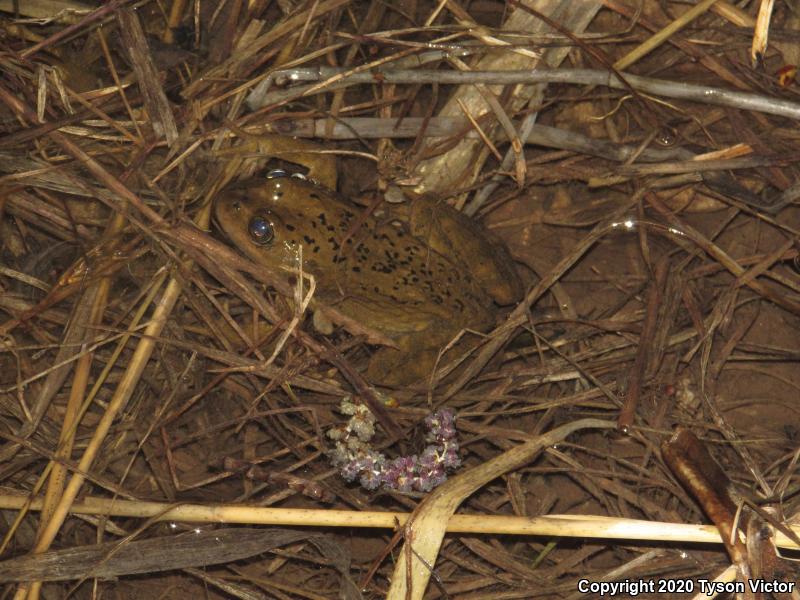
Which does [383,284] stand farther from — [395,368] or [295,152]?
[295,152]

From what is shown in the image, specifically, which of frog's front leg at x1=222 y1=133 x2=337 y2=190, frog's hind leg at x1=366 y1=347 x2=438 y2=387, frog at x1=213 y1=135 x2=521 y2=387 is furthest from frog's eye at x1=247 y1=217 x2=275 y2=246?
frog's hind leg at x1=366 y1=347 x2=438 y2=387

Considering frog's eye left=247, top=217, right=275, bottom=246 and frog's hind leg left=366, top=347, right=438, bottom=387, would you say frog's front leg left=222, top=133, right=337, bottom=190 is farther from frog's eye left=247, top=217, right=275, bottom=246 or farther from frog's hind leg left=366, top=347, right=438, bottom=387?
frog's hind leg left=366, top=347, right=438, bottom=387

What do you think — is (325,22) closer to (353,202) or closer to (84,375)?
(353,202)

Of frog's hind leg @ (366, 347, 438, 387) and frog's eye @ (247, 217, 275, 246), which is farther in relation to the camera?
frog's hind leg @ (366, 347, 438, 387)

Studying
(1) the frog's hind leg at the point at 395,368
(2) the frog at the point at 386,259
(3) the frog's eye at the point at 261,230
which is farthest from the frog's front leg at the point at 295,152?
(1) the frog's hind leg at the point at 395,368

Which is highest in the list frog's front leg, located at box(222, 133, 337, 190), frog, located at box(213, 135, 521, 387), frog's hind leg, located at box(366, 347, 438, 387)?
frog's front leg, located at box(222, 133, 337, 190)

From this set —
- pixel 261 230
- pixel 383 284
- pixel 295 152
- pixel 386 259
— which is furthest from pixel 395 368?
pixel 295 152

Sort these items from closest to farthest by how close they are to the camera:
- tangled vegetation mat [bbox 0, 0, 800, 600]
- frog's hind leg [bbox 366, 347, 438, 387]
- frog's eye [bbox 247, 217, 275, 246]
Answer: tangled vegetation mat [bbox 0, 0, 800, 600]
frog's eye [bbox 247, 217, 275, 246]
frog's hind leg [bbox 366, 347, 438, 387]
